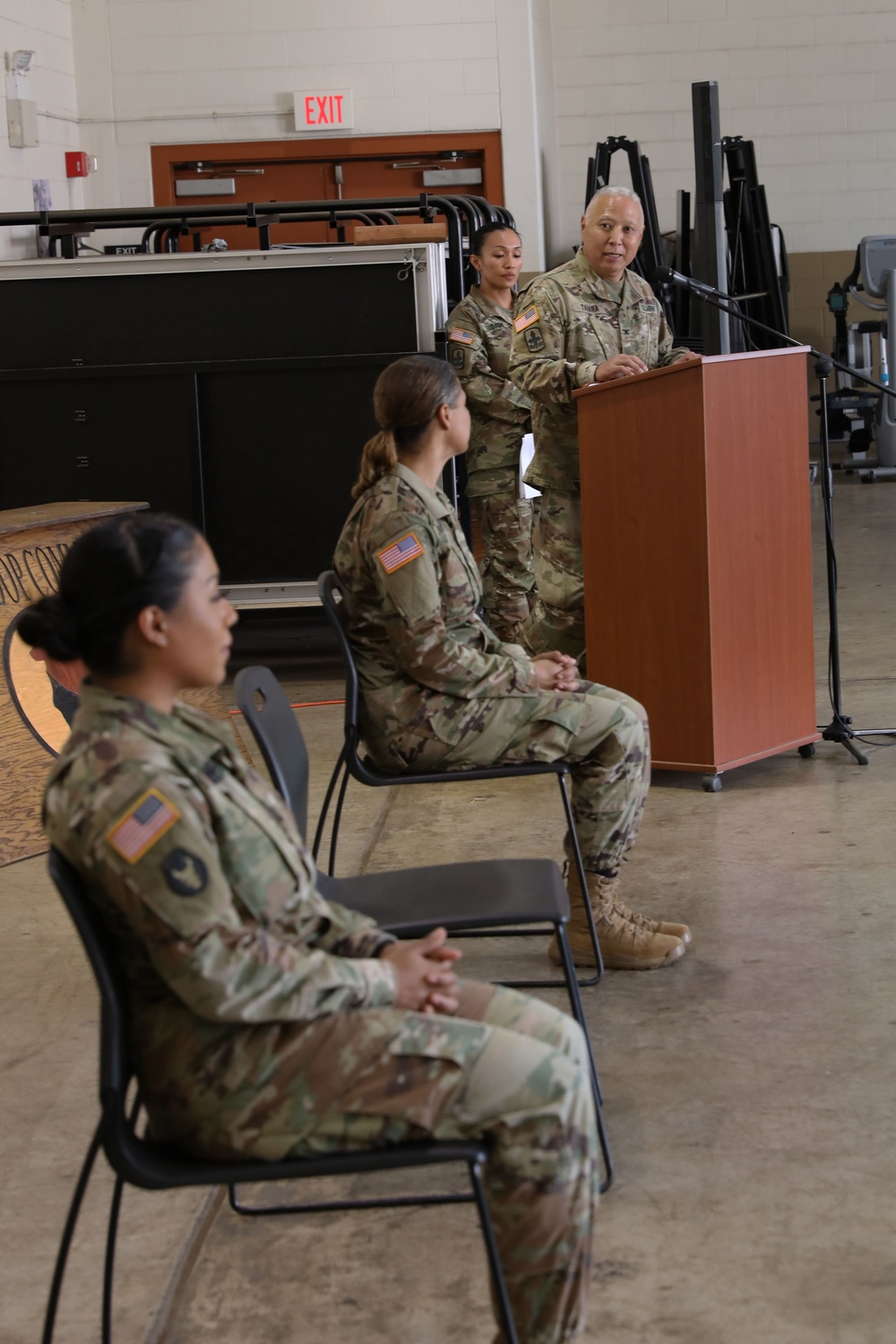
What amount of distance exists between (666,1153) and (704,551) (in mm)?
1860

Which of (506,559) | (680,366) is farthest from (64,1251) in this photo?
(506,559)

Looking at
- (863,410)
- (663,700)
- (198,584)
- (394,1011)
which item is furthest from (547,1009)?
(863,410)

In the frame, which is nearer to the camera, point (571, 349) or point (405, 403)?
point (405, 403)

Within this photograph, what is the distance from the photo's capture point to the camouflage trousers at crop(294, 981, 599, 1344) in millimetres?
1389

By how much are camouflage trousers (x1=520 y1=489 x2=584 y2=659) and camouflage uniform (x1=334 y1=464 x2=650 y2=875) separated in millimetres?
1727

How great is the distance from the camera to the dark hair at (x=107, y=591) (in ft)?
4.62

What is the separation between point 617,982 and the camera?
2.74m

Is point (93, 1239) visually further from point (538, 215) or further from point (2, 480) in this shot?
point (538, 215)

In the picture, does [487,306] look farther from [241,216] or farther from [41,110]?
[41,110]

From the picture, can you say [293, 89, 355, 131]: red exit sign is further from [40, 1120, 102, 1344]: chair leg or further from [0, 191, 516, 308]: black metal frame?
[40, 1120, 102, 1344]: chair leg

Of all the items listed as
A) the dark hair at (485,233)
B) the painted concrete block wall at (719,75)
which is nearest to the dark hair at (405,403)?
the dark hair at (485,233)

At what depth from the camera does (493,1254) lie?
4.47 feet

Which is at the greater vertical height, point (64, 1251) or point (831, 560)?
point (831, 560)

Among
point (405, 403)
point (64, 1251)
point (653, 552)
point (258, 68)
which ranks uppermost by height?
point (258, 68)
